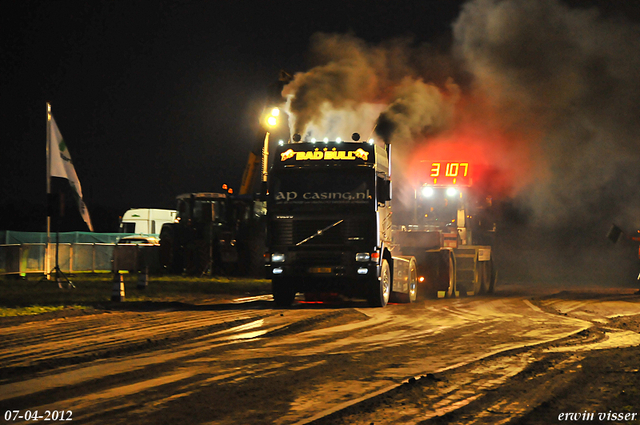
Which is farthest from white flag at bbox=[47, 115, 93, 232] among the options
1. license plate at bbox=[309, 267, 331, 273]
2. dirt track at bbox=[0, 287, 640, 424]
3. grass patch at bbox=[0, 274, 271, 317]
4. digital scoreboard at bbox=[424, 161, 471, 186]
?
digital scoreboard at bbox=[424, 161, 471, 186]

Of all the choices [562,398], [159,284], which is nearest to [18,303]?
[159,284]

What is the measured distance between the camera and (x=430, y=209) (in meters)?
24.1

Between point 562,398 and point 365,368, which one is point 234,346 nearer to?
Answer: point 365,368

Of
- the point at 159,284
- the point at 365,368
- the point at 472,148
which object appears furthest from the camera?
the point at 472,148

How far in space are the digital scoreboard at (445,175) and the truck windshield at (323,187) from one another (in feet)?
23.3

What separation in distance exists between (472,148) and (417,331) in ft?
71.7

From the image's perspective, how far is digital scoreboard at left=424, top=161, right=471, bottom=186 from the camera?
2403 centimetres

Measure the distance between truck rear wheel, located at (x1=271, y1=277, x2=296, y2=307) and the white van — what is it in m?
28.2

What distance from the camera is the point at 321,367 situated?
929 cm

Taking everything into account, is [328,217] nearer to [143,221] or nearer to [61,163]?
[61,163]

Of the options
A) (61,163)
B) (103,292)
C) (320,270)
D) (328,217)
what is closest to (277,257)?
(320,270)

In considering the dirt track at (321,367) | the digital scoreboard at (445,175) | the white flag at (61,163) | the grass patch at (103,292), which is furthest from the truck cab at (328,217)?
the white flag at (61,163)

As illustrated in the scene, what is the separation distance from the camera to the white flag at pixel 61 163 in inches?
893

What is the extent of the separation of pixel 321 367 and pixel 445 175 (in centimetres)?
1569
